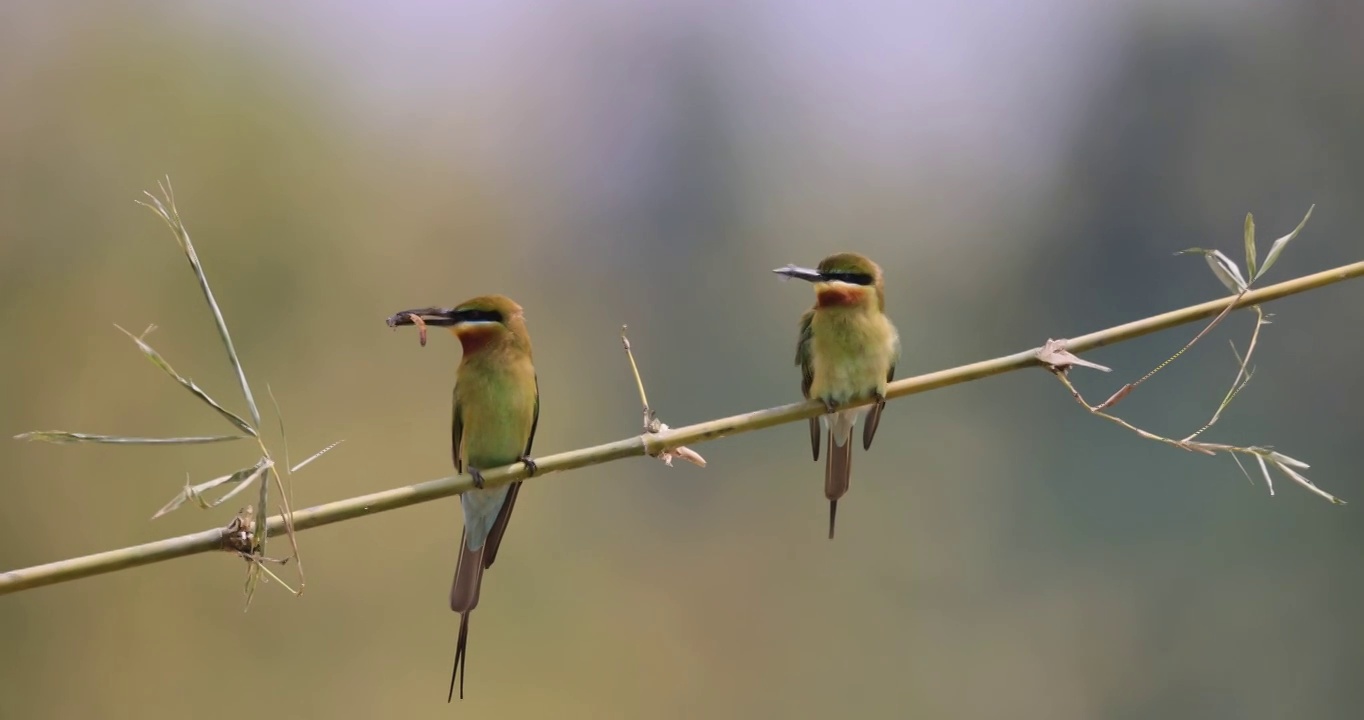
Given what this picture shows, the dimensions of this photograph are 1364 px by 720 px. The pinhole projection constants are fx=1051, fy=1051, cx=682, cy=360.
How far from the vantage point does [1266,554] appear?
18.1 ft

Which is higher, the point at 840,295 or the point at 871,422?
the point at 840,295

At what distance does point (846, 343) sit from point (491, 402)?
2.62 ft

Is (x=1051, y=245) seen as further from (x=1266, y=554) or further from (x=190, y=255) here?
(x=190, y=255)

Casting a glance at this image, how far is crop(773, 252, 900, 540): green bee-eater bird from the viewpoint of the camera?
7.53ft

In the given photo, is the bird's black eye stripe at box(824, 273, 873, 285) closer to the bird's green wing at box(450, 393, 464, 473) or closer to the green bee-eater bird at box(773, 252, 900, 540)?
the green bee-eater bird at box(773, 252, 900, 540)

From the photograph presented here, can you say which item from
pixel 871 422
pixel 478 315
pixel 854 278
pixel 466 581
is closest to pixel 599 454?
pixel 466 581

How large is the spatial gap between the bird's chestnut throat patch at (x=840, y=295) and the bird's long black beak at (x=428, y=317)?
82 centimetres

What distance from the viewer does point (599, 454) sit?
125 centimetres

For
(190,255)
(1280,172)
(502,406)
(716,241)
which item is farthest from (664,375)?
(190,255)

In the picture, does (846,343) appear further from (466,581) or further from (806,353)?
(466,581)

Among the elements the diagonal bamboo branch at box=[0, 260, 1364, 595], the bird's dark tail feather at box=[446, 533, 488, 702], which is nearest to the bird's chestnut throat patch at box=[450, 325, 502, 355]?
the bird's dark tail feather at box=[446, 533, 488, 702]

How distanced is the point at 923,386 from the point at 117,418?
3.99 m

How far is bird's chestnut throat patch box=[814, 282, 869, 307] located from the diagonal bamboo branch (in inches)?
34.7

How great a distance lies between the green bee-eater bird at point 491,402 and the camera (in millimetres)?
2246
